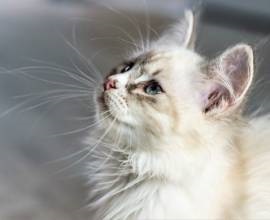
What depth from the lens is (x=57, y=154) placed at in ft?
5.39

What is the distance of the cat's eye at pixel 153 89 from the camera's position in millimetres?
1163

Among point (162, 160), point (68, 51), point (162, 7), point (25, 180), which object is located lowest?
point (162, 160)

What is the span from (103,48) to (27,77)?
0.27 metres

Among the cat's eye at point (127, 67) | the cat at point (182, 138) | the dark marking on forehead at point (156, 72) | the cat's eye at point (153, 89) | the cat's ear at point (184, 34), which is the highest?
the cat's ear at point (184, 34)

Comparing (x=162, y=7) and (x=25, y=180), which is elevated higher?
(x=162, y=7)

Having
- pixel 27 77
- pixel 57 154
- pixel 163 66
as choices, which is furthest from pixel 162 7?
pixel 163 66

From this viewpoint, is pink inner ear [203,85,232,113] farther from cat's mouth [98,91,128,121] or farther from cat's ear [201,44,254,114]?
cat's mouth [98,91,128,121]

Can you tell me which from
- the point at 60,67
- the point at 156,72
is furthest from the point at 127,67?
the point at 60,67

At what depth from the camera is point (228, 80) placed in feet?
3.72

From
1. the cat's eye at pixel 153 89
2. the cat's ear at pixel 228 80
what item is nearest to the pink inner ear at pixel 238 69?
the cat's ear at pixel 228 80

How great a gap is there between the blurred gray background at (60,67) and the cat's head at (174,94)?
82 mm

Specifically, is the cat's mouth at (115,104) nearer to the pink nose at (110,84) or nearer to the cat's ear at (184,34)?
the pink nose at (110,84)

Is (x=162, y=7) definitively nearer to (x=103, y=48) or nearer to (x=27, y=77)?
(x=103, y=48)

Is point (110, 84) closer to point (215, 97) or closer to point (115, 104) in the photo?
point (115, 104)
